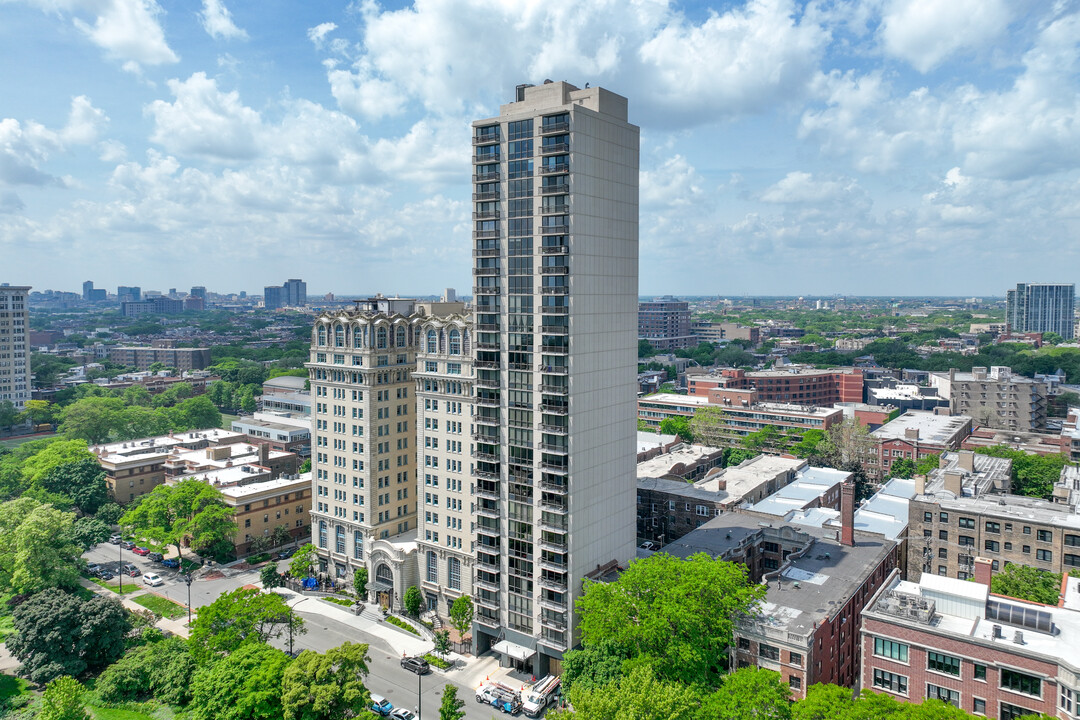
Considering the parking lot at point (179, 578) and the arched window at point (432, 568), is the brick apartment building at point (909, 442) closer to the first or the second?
the arched window at point (432, 568)

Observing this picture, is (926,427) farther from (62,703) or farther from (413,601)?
(62,703)

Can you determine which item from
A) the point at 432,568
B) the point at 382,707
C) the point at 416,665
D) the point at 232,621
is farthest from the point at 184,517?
the point at 382,707

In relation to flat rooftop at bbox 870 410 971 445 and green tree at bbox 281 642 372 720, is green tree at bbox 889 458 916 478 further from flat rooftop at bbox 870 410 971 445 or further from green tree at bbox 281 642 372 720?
green tree at bbox 281 642 372 720

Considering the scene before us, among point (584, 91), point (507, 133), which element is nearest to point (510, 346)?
point (507, 133)

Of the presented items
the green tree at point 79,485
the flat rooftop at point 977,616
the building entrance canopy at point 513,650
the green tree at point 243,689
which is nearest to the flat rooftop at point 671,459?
the building entrance canopy at point 513,650

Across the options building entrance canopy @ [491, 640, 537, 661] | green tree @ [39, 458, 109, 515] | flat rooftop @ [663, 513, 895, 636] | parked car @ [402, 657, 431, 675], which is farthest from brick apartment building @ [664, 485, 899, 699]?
green tree @ [39, 458, 109, 515]

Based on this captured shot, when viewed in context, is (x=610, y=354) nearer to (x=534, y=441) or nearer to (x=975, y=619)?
(x=534, y=441)

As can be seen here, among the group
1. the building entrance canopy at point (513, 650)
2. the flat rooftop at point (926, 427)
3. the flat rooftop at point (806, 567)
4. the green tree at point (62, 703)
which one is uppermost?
the flat rooftop at point (926, 427)
